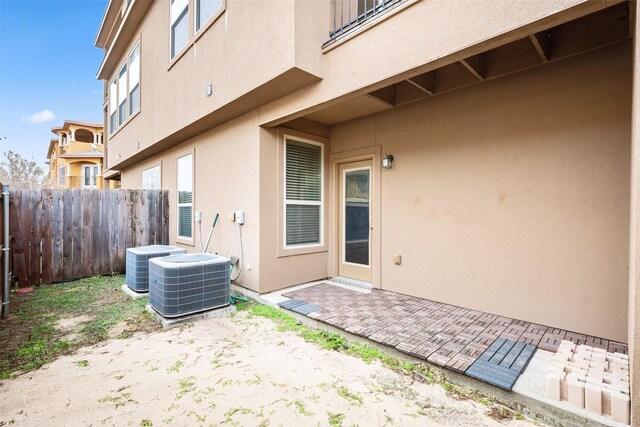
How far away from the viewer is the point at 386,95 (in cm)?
448

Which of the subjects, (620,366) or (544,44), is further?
(544,44)

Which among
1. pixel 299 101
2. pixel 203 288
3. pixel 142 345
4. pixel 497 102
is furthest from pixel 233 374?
pixel 497 102

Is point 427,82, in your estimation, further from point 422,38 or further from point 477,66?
point 422,38

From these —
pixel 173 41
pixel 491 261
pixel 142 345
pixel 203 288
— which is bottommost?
pixel 142 345

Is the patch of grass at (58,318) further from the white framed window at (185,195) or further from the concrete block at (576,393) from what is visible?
the concrete block at (576,393)

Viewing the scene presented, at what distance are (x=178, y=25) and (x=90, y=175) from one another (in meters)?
25.0

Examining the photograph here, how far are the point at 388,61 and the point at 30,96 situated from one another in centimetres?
3921

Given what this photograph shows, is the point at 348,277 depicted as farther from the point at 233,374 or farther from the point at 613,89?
the point at 613,89

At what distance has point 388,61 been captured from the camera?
324 centimetres

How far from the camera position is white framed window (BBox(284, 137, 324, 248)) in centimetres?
522

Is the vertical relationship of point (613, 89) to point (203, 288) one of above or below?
above

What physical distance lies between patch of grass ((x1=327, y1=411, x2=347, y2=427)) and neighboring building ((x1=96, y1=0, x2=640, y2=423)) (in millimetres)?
1831

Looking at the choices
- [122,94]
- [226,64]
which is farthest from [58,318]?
[122,94]

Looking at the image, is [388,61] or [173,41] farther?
[173,41]
